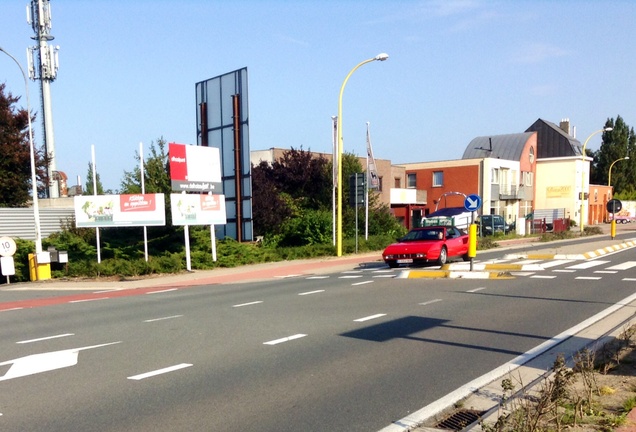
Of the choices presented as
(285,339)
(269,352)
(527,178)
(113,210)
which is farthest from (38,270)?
(527,178)

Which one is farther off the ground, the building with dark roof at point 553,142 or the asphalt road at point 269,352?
the building with dark roof at point 553,142

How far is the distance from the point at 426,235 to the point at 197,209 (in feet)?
28.6

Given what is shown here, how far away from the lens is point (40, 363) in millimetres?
7449

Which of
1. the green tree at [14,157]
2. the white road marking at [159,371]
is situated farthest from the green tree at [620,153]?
the white road marking at [159,371]

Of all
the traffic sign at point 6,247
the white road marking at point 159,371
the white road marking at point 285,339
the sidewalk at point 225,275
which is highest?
the traffic sign at point 6,247

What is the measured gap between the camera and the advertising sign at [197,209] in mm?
21087

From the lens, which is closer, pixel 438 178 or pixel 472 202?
pixel 472 202

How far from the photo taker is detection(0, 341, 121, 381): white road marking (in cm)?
699

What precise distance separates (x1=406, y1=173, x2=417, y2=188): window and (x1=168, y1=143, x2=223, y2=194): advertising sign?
36323 millimetres

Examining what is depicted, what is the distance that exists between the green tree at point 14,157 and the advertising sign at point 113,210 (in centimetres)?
977

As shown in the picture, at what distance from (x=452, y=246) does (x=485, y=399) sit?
15.3 m

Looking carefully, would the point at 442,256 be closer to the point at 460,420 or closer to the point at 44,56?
the point at 460,420

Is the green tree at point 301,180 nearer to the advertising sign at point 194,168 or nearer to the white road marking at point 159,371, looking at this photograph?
the advertising sign at point 194,168

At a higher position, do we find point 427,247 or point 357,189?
point 357,189
